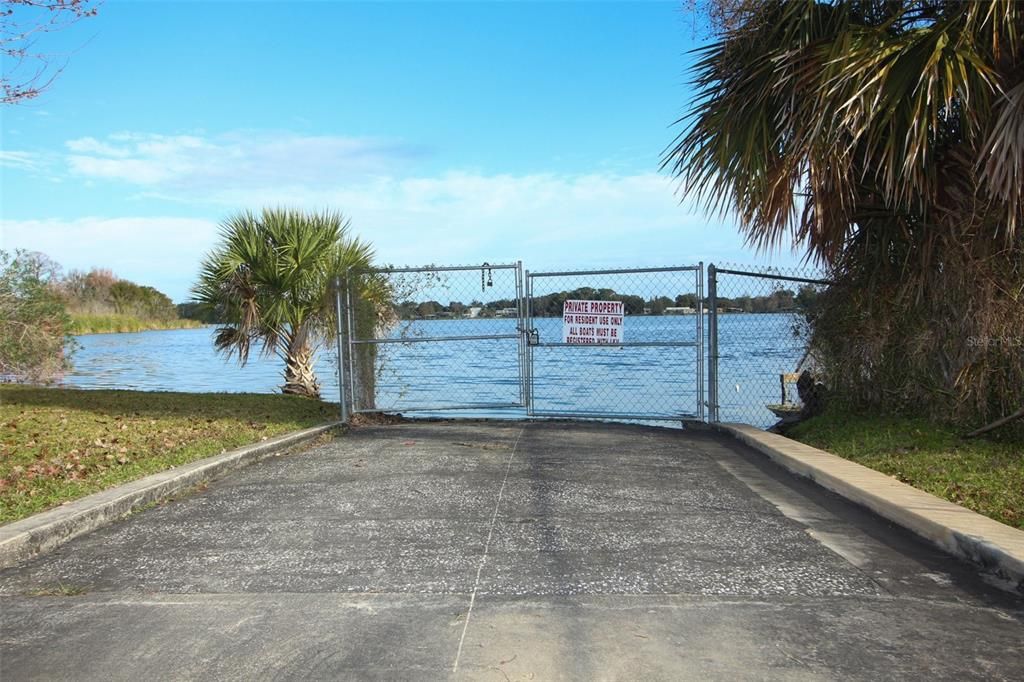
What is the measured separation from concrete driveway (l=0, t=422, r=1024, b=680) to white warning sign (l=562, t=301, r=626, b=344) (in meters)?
3.73

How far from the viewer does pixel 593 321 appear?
34.2ft

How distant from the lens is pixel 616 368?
11.7 m

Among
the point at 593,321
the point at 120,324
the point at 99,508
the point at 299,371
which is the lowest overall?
the point at 99,508

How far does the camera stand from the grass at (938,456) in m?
5.89

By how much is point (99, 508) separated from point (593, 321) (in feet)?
21.3

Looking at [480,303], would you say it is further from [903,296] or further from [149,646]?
[149,646]

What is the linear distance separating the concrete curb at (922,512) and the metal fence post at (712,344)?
7.47 ft

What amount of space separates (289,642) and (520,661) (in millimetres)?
1133

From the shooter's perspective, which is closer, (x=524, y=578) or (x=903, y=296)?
(x=524, y=578)

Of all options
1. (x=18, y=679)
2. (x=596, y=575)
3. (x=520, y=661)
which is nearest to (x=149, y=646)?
(x=18, y=679)

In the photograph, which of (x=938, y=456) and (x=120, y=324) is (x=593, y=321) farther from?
(x=120, y=324)

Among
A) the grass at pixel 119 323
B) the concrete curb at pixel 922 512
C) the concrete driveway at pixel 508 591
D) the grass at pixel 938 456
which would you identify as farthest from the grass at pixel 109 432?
the grass at pixel 119 323

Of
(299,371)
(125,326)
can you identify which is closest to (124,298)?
(125,326)

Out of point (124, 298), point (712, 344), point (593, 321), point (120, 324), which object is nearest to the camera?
point (712, 344)
